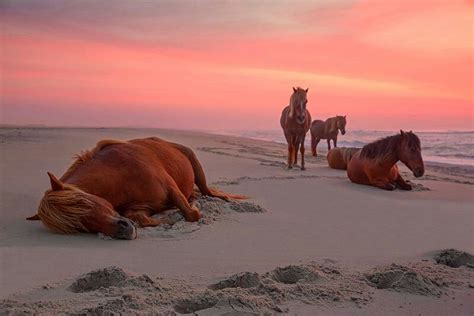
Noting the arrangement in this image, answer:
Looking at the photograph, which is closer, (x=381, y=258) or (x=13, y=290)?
(x=13, y=290)

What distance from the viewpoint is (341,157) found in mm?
11812

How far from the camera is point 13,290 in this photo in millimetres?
2863

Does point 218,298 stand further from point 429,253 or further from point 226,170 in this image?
point 226,170

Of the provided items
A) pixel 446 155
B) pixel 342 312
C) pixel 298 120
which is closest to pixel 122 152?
pixel 342 312

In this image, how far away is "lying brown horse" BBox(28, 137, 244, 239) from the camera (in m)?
4.20

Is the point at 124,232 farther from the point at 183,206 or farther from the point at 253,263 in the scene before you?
the point at 253,263

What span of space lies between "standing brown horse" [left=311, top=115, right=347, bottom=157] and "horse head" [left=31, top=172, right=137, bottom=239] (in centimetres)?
1448

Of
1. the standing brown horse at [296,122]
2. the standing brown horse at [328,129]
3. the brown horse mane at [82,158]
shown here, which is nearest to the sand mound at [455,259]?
the brown horse mane at [82,158]

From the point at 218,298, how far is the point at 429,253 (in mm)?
2092

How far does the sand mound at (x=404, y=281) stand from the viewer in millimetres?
3057

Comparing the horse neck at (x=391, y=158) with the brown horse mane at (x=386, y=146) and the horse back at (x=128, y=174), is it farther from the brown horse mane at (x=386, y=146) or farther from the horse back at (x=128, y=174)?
the horse back at (x=128, y=174)

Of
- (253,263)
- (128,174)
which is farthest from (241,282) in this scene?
(128,174)

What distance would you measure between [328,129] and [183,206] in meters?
14.6

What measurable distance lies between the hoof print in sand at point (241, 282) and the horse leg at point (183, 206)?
72.1 inches
